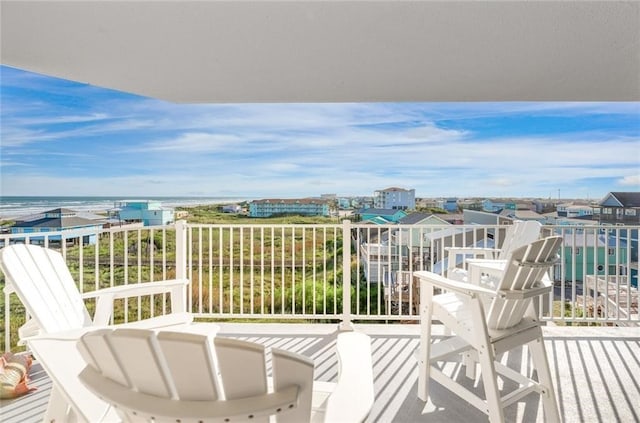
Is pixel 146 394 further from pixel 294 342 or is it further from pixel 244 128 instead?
pixel 244 128

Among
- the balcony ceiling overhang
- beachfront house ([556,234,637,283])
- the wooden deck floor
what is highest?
the balcony ceiling overhang

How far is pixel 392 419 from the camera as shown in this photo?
2.11 metres

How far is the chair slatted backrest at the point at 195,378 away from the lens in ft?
2.62

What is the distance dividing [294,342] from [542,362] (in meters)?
1.91

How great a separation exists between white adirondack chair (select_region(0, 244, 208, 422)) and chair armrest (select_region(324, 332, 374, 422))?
761 millimetres

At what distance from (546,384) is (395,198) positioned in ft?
15.1

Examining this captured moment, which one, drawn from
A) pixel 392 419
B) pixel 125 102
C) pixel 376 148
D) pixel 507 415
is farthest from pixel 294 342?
pixel 125 102

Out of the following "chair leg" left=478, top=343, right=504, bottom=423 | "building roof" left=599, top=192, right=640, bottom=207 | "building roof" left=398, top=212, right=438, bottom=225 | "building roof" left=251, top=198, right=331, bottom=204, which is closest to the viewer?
"chair leg" left=478, top=343, right=504, bottom=423

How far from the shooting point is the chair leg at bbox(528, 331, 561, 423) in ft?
6.43

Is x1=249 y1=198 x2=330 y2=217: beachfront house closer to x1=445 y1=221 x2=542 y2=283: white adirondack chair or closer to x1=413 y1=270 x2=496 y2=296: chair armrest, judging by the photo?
x1=445 y1=221 x2=542 y2=283: white adirondack chair

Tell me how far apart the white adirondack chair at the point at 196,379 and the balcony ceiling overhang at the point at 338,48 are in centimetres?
216

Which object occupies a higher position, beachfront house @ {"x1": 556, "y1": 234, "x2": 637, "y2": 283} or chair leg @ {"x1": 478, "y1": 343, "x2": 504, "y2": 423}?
beachfront house @ {"x1": 556, "y1": 234, "x2": 637, "y2": 283}

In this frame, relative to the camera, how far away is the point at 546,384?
6.57 feet

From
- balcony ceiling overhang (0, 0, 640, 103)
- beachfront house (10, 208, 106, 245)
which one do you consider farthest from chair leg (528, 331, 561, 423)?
beachfront house (10, 208, 106, 245)
